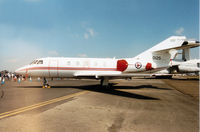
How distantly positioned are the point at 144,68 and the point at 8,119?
517 inches

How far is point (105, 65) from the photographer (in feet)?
44.4

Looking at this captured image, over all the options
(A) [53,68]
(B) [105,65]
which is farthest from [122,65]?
(A) [53,68]

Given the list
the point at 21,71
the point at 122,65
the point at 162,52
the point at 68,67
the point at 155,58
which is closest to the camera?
the point at 21,71

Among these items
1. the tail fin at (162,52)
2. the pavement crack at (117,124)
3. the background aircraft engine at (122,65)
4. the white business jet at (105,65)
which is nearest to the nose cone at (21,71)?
the white business jet at (105,65)

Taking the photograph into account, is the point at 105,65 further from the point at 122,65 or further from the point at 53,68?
the point at 53,68

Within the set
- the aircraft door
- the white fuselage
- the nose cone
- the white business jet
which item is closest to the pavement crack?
the white business jet

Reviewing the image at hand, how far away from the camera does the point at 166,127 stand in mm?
4039

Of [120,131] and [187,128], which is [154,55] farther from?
[120,131]

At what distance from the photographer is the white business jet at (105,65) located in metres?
12.9

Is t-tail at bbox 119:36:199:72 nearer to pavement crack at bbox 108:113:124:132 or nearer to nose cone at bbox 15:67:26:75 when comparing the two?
pavement crack at bbox 108:113:124:132

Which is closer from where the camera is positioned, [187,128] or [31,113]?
[187,128]

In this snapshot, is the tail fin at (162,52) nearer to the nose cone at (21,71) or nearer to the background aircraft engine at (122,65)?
the background aircraft engine at (122,65)

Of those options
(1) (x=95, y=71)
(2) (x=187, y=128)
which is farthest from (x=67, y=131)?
(1) (x=95, y=71)

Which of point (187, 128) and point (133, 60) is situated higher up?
point (133, 60)
